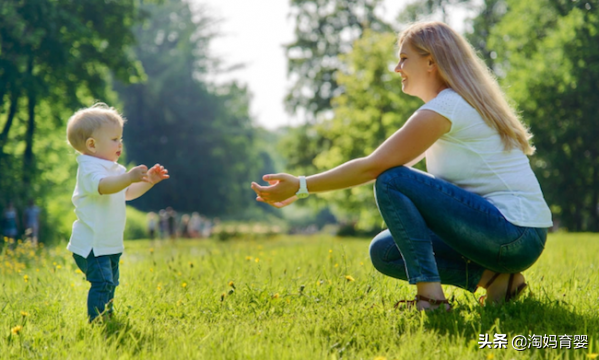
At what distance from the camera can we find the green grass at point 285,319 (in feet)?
8.20

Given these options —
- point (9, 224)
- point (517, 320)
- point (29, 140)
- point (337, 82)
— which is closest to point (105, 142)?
point (517, 320)

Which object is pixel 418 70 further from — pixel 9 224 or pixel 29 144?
pixel 29 144

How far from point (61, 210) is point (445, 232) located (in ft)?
74.5

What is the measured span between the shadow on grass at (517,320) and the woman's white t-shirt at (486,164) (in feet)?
1.49

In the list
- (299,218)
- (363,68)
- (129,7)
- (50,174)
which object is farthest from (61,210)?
(299,218)

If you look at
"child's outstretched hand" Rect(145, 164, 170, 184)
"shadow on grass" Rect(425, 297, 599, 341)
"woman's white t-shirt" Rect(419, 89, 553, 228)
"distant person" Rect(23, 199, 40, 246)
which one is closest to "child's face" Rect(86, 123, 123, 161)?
"child's outstretched hand" Rect(145, 164, 170, 184)

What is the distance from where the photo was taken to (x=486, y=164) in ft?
10.3

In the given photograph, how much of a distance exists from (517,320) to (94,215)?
2514mm

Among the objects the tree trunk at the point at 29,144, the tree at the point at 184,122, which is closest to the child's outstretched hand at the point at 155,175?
the tree trunk at the point at 29,144

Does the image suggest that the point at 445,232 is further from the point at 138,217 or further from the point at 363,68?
the point at 138,217

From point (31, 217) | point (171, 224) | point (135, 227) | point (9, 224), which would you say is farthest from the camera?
point (135, 227)

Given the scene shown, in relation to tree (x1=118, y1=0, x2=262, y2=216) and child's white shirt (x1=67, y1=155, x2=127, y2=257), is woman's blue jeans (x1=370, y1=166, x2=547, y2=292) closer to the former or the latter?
child's white shirt (x1=67, y1=155, x2=127, y2=257)

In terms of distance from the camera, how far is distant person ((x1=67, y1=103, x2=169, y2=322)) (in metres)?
3.35

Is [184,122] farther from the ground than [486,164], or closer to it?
farther from the ground
